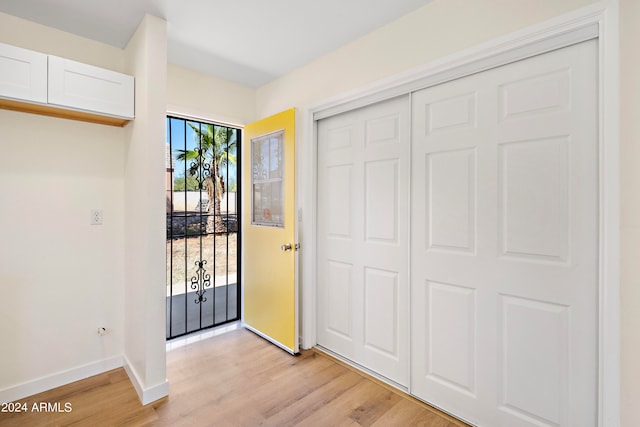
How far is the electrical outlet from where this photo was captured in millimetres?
2287

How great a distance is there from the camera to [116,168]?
2398 mm

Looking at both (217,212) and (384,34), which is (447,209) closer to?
(384,34)

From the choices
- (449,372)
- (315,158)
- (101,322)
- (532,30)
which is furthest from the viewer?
(315,158)

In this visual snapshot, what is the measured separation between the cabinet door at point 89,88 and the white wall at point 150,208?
0.09 metres

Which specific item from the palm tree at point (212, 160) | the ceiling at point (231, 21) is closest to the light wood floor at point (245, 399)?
the palm tree at point (212, 160)

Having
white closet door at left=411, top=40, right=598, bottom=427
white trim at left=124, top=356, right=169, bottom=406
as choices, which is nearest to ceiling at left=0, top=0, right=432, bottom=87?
white closet door at left=411, top=40, right=598, bottom=427

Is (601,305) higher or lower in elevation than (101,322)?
higher

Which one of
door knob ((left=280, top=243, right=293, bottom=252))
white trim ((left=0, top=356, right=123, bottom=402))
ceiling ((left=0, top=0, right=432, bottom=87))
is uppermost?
ceiling ((left=0, top=0, right=432, bottom=87))

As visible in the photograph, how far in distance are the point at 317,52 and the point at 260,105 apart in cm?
96

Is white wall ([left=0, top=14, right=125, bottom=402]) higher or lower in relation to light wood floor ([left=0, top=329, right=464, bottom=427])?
higher

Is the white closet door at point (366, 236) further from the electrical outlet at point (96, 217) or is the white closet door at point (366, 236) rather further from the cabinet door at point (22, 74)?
the cabinet door at point (22, 74)

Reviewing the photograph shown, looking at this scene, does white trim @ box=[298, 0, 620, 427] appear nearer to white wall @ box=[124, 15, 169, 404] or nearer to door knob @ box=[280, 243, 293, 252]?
door knob @ box=[280, 243, 293, 252]

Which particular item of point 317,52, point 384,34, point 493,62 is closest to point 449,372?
point 493,62

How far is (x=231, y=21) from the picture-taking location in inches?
80.0
